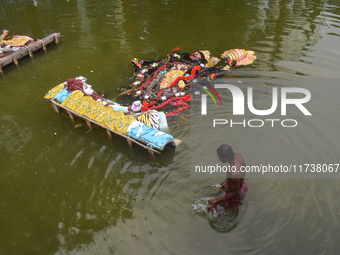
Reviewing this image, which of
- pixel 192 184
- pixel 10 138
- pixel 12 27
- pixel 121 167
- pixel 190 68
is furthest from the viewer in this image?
pixel 12 27

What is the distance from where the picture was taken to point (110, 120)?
6.84 metres

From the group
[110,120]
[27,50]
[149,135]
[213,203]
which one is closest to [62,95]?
[110,120]

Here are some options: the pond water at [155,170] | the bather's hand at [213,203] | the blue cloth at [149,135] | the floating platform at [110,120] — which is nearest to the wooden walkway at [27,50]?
the pond water at [155,170]

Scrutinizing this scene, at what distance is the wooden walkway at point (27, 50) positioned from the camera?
10.0 meters

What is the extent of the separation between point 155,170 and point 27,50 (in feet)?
24.7

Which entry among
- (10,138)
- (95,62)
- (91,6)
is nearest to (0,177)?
(10,138)

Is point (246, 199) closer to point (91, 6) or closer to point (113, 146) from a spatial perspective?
point (113, 146)

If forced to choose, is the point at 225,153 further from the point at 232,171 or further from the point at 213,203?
the point at 213,203

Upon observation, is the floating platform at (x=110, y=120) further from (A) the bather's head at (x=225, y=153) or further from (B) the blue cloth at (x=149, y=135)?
(A) the bather's head at (x=225, y=153)

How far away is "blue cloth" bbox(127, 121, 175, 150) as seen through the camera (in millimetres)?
6207

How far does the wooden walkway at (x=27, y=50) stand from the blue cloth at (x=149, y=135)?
6.32 metres

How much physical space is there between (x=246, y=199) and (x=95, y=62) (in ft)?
24.3

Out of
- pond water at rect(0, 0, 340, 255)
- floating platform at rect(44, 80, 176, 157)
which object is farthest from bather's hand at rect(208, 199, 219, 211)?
floating platform at rect(44, 80, 176, 157)

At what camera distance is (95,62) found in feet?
34.2
